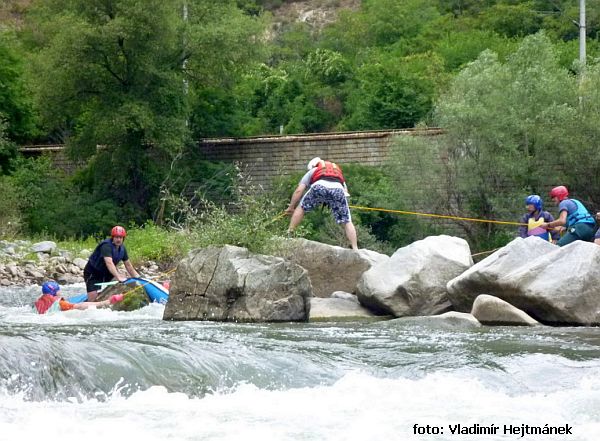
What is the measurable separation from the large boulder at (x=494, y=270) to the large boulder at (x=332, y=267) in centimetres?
206

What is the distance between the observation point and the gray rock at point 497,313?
13281 millimetres

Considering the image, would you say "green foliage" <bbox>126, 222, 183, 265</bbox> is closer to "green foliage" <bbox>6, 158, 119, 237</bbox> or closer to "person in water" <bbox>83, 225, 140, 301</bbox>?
"green foliage" <bbox>6, 158, 119, 237</bbox>

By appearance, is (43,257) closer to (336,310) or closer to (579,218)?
(336,310)

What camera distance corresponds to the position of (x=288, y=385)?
31.0ft

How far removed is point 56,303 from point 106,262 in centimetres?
92

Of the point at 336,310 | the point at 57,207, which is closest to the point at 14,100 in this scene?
the point at 57,207

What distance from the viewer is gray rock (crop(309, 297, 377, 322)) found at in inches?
572

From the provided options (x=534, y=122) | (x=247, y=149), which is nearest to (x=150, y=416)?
(x=534, y=122)

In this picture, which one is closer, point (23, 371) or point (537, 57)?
point (23, 371)

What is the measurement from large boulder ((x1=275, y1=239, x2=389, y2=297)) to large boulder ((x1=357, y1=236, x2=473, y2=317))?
1086 mm

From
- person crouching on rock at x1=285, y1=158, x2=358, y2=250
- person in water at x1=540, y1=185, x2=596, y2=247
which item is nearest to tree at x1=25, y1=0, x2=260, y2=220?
person crouching on rock at x1=285, y1=158, x2=358, y2=250

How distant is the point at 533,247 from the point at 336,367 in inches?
190

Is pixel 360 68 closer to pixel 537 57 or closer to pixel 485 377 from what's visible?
pixel 537 57

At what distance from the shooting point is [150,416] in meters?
8.19
